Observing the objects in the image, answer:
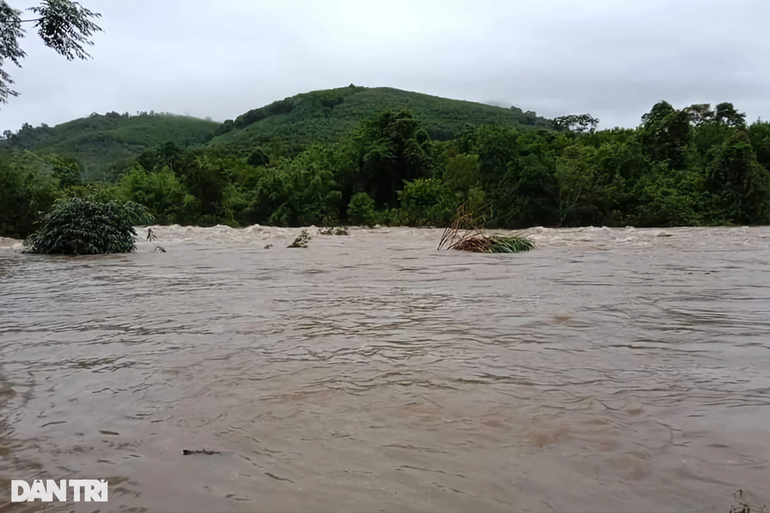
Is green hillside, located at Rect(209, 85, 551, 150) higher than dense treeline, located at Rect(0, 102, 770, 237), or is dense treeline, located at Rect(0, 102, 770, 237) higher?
green hillside, located at Rect(209, 85, 551, 150)

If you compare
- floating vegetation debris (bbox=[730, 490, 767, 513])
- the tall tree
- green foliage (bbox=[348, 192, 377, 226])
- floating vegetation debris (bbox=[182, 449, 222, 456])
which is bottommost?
floating vegetation debris (bbox=[182, 449, 222, 456])

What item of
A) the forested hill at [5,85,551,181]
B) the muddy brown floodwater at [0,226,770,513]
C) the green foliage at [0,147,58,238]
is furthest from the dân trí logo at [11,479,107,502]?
the forested hill at [5,85,551,181]

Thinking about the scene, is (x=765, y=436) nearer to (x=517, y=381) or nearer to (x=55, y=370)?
(x=517, y=381)

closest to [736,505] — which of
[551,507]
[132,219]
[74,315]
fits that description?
[551,507]

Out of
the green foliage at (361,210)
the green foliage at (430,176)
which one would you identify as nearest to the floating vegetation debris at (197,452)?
the green foliage at (430,176)

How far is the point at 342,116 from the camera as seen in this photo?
50625mm

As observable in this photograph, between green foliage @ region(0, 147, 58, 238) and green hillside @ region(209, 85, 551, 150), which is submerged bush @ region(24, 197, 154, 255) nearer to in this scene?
green foliage @ region(0, 147, 58, 238)

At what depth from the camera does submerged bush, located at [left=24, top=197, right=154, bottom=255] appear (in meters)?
10.8

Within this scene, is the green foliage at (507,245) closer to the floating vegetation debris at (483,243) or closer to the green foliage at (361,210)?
the floating vegetation debris at (483,243)

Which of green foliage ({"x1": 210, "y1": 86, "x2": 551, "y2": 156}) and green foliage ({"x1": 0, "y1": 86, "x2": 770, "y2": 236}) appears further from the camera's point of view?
green foliage ({"x1": 210, "y1": 86, "x2": 551, "y2": 156})

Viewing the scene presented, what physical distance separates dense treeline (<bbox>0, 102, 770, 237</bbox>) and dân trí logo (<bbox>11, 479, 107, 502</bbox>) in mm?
15815

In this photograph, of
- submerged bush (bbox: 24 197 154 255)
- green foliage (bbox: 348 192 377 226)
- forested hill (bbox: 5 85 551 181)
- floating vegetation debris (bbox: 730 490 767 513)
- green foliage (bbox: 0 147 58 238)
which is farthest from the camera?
forested hill (bbox: 5 85 551 181)

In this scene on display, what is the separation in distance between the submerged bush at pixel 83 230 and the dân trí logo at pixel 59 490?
998cm

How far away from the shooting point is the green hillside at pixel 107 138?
28.3m
